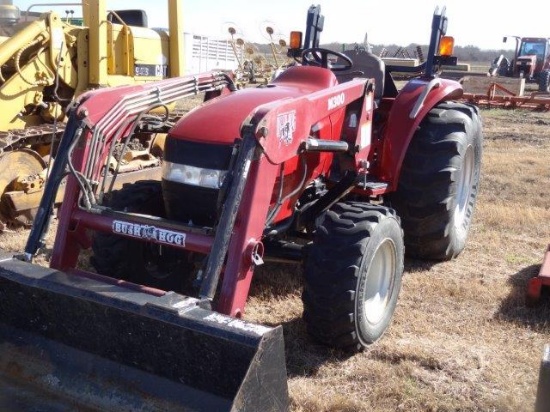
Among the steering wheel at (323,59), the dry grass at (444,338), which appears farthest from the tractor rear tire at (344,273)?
the steering wheel at (323,59)

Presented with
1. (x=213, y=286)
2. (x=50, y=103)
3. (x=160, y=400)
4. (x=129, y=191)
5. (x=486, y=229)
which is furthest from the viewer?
(x=50, y=103)

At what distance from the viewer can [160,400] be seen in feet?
9.55

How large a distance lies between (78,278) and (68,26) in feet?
16.8

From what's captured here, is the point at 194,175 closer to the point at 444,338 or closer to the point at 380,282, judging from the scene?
the point at 380,282

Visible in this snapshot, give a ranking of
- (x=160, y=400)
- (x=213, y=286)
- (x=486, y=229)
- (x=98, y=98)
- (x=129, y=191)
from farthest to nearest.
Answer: (x=486, y=229)
(x=129, y=191)
(x=98, y=98)
(x=213, y=286)
(x=160, y=400)

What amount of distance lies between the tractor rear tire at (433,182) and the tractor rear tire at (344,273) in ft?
3.63

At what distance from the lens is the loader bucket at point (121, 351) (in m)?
2.73

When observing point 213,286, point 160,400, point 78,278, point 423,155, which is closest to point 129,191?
point 78,278

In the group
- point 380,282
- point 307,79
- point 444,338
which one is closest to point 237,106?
point 307,79

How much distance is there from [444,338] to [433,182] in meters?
1.25

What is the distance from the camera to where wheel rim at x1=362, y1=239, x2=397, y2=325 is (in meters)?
3.99

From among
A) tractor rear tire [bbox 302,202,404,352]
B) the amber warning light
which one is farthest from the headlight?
the amber warning light

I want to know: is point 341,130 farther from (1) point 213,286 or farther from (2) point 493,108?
(2) point 493,108

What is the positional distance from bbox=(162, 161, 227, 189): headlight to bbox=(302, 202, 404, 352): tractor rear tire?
602mm
